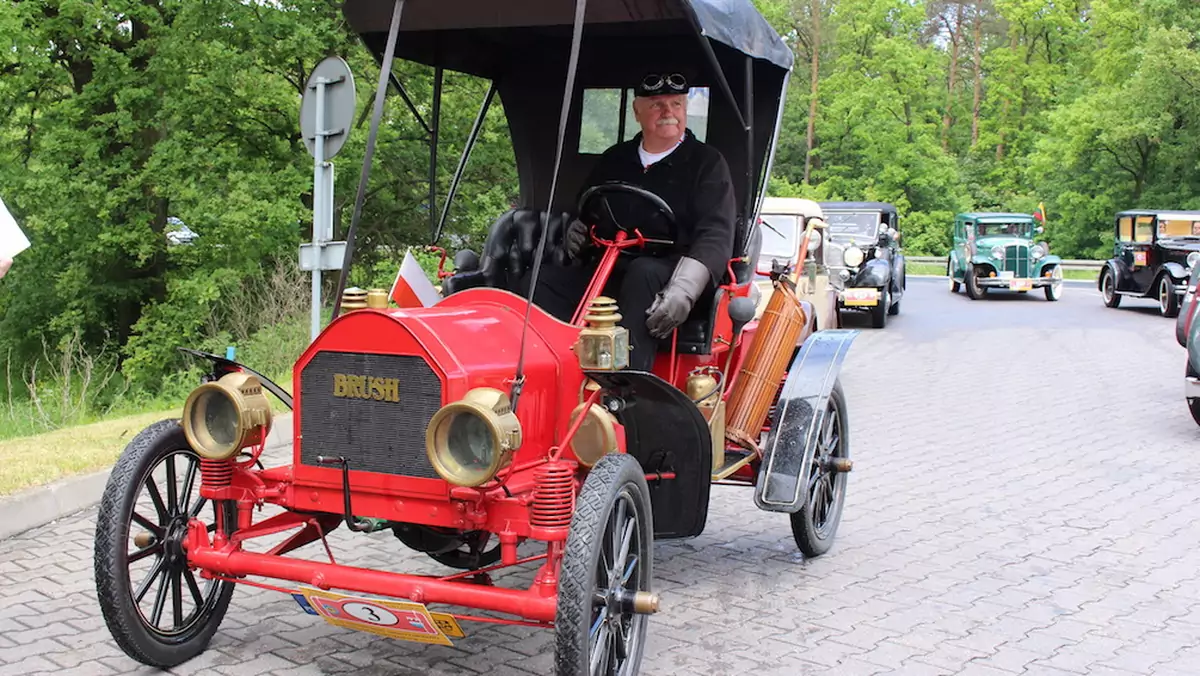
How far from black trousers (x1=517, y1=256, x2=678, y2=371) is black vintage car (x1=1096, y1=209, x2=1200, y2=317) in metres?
18.8

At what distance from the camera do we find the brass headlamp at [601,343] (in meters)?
3.81

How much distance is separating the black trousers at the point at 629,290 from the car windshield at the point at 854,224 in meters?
17.5

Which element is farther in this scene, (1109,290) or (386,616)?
(1109,290)

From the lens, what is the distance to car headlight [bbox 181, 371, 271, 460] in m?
3.78

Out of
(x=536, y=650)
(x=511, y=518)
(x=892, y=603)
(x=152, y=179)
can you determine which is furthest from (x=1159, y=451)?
(x=152, y=179)

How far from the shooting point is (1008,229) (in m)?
25.4

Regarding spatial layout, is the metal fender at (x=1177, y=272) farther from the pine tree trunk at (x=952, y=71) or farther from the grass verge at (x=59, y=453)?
the pine tree trunk at (x=952, y=71)

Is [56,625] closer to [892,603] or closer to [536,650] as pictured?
[536,650]

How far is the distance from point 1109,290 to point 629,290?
21.3 meters

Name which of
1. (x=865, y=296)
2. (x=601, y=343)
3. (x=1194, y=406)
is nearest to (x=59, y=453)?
(x=601, y=343)

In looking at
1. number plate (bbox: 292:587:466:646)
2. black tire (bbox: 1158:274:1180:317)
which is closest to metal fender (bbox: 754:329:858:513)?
number plate (bbox: 292:587:466:646)

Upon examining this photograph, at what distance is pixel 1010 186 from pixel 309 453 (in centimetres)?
4966

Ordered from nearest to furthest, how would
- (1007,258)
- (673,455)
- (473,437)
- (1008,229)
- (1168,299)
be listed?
(473,437) → (673,455) → (1168,299) → (1007,258) → (1008,229)

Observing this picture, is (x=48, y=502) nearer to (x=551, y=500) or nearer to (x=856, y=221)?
(x=551, y=500)
